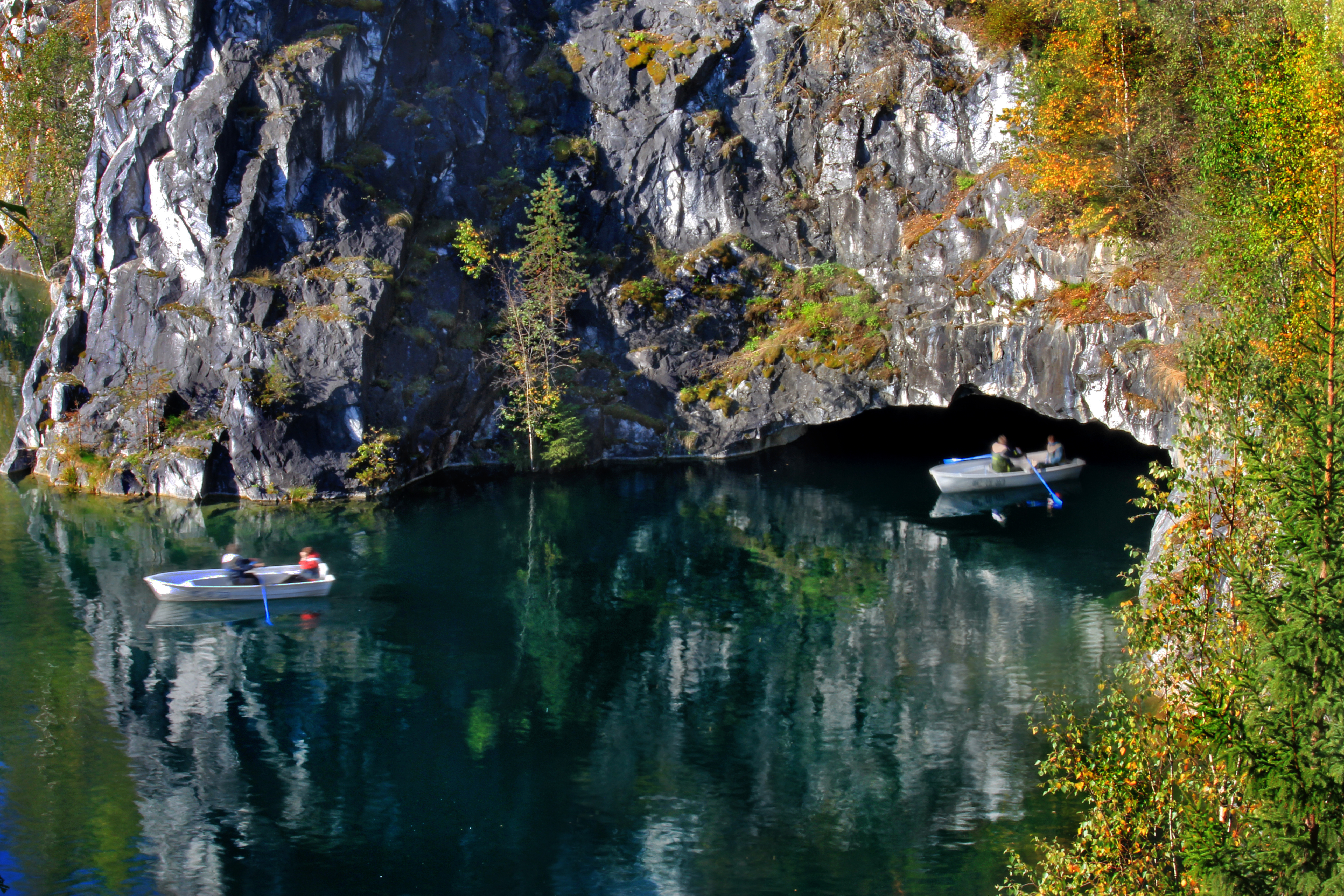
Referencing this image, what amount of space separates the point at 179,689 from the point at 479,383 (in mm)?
20984

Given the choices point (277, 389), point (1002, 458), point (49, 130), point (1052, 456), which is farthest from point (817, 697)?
point (49, 130)

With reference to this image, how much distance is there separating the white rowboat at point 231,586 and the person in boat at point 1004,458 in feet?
77.8

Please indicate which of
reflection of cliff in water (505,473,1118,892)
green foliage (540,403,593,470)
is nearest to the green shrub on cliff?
reflection of cliff in water (505,473,1118,892)

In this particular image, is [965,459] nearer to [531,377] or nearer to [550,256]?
[531,377]

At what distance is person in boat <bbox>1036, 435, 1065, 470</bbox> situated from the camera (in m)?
38.5

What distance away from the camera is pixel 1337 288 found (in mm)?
11094

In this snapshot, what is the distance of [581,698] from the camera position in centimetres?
2245

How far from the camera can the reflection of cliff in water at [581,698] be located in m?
16.9

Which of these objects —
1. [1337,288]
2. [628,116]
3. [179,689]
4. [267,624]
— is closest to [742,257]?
[628,116]

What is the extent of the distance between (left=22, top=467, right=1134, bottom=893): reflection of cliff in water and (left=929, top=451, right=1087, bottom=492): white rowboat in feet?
11.5

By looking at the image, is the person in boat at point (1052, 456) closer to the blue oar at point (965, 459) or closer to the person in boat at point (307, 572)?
the blue oar at point (965, 459)

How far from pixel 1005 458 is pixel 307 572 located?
24.6m

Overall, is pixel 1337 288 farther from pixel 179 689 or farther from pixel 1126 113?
pixel 1126 113

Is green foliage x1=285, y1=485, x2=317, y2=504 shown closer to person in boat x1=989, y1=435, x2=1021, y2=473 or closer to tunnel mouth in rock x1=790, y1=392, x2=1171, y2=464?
tunnel mouth in rock x1=790, y1=392, x2=1171, y2=464
